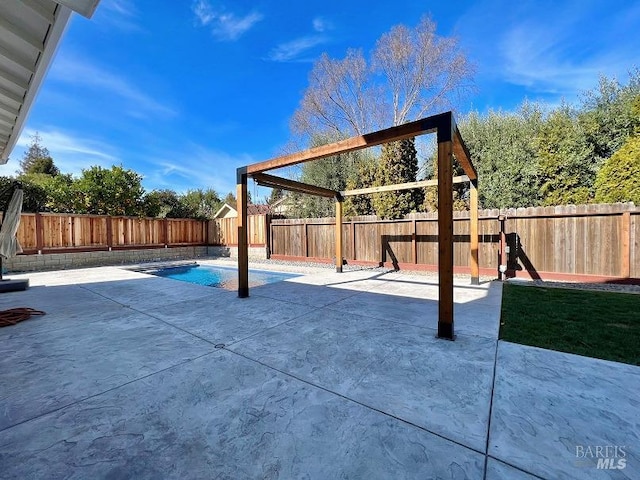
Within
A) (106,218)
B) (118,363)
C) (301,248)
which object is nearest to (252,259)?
(301,248)

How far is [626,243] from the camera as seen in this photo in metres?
5.90

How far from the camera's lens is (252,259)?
43.5 ft

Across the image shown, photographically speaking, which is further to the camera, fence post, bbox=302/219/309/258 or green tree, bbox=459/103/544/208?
fence post, bbox=302/219/309/258

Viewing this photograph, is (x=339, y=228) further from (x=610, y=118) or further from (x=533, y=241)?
(x=610, y=118)

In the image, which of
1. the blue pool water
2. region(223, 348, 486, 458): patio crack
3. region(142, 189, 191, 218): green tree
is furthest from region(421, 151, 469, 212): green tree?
region(142, 189, 191, 218): green tree

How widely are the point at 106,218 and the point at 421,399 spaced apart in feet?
46.4

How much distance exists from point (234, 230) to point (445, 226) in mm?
12832

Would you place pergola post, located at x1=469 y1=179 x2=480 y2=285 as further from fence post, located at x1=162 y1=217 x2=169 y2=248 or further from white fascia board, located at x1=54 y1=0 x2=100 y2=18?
fence post, located at x1=162 y1=217 x2=169 y2=248

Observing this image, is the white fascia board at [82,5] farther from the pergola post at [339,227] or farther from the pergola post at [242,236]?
the pergola post at [339,227]

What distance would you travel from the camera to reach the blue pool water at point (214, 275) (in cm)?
857

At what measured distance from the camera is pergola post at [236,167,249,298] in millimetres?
5395

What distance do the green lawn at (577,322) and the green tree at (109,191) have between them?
49.2 feet

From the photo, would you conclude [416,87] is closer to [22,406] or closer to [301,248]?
[301,248]

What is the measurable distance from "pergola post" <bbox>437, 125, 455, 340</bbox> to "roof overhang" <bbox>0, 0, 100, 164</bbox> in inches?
132
